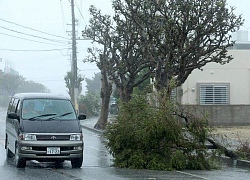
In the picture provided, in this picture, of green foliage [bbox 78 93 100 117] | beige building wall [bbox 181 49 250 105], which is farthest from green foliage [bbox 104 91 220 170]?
green foliage [bbox 78 93 100 117]

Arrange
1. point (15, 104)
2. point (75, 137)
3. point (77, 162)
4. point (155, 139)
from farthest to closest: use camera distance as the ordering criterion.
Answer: point (15, 104), point (155, 139), point (77, 162), point (75, 137)

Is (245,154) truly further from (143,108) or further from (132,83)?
(132,83)

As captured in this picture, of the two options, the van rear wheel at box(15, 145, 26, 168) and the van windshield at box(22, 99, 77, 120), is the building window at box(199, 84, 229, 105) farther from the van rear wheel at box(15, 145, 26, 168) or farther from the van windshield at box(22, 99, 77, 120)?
the van rear wheel at box(15, 145, 26, 168)

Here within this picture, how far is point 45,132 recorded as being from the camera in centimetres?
1465

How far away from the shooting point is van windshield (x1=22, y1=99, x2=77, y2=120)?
15.4m

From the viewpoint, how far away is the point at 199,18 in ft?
74.8

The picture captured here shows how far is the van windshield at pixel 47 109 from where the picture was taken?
15.4m

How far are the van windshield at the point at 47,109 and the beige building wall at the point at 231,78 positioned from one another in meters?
25.0

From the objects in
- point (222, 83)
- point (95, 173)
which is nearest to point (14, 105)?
point (95, 173)

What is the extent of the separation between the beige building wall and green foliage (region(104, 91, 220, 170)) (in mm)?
23780

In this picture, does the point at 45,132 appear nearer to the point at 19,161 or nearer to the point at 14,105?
the point at 19,161

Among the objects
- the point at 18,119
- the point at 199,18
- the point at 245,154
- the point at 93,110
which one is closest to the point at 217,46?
the point at 199,18

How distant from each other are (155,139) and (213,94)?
25.2 metres

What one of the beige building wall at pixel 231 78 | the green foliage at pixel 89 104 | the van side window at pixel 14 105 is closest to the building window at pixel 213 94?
the beige building wall at pixel 231 78
